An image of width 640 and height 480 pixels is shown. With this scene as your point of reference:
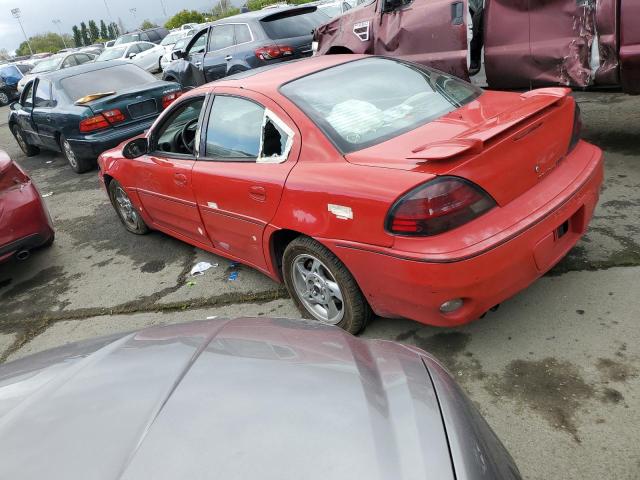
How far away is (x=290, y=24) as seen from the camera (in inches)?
374

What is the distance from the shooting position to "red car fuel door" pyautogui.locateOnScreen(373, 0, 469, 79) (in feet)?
19.3

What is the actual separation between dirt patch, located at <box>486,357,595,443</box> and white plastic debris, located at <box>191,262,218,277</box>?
262 centimetres

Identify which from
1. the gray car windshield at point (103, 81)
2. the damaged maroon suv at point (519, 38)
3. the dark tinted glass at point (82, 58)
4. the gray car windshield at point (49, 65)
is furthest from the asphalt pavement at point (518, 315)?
the dark tinted glass at point (82, 58)

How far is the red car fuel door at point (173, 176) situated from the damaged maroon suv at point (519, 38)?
311 cm

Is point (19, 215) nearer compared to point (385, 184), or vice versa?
point (385, 184)

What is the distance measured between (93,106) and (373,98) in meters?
5.70

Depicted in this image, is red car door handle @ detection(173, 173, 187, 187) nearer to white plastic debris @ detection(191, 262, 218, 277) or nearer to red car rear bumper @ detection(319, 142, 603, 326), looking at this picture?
white plastic debris @ detection(191, 262, 218, 277)

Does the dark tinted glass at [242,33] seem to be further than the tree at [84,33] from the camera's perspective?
No

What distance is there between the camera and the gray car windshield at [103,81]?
Result: 26.9ft

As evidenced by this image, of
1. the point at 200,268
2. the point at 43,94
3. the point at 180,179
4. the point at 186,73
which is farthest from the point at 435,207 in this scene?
the point at 186,73

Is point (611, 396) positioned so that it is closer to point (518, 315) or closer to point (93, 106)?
point (518, 315)

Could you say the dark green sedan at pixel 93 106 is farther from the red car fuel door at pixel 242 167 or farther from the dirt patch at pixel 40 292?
the red car fuel door at pixel 242 167

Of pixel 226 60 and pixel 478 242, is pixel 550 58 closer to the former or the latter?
pixel 478 242

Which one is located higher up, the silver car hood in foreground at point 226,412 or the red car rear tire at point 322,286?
the silver car hood in foreground at point 226,412
